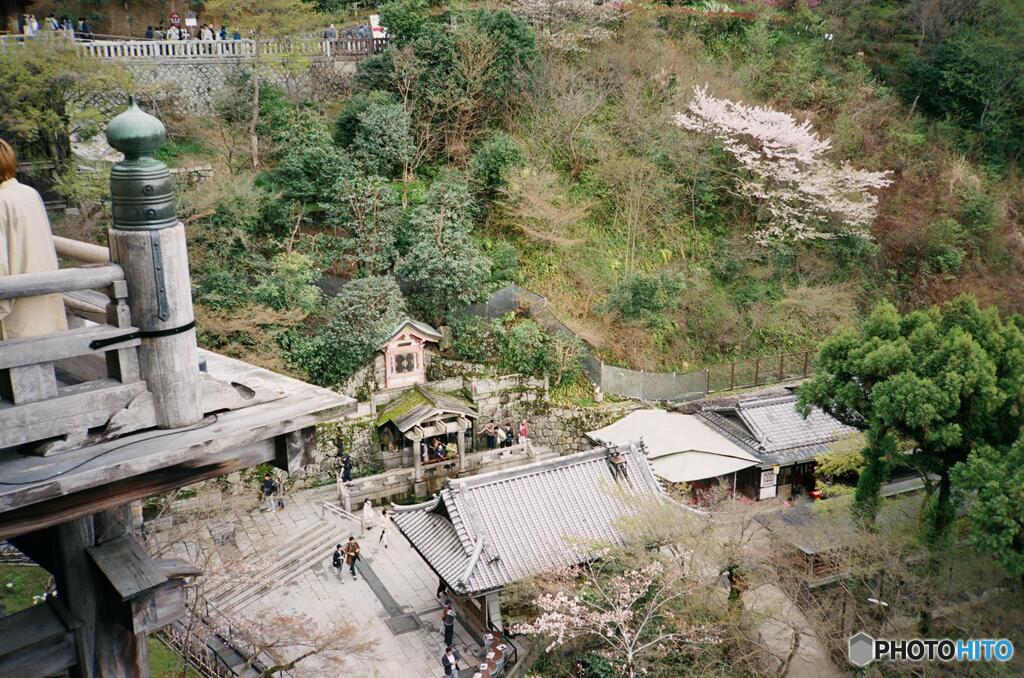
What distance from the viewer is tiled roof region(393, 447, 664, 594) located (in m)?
16.5

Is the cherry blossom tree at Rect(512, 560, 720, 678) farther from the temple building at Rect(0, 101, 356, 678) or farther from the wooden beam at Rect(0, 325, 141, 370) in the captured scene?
the wooden beam at Rect(0, 325, 141, 370)

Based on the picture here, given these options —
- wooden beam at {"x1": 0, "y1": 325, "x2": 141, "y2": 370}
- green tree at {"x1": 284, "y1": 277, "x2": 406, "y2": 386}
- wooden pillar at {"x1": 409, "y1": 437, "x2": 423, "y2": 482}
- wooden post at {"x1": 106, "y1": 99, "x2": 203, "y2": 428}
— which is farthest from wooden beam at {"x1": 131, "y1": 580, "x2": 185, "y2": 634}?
green tree at {"x1": 284, "y1": 277, "x2": 406, "y2": 386}

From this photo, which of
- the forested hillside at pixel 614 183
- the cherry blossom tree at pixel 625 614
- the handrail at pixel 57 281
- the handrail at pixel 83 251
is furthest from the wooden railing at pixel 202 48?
the handrail at pixel 57 281

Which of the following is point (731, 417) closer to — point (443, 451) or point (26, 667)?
point (443, 451)

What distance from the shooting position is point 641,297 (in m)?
25.1

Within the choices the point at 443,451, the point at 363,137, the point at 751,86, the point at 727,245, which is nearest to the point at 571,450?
the point at 443,451

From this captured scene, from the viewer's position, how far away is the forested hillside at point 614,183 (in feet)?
79.2

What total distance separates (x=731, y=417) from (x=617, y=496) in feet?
22.8

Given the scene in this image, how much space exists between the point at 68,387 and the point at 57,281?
421mm

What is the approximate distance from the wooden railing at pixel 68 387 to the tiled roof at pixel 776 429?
2019 centimetres

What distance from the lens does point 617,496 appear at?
17.9m

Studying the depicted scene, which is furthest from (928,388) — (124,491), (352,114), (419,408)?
(352,114)

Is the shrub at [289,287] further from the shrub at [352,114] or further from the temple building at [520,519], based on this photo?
the temple building at [520,519]

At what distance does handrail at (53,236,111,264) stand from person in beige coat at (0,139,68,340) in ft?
0.81
